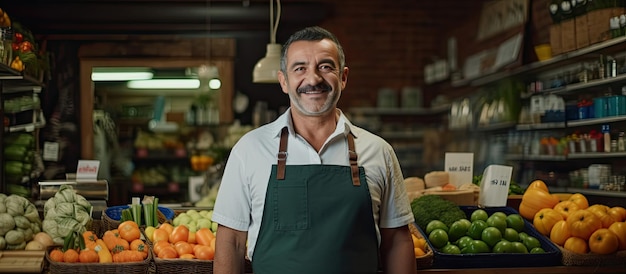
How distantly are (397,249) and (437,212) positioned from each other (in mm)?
1136

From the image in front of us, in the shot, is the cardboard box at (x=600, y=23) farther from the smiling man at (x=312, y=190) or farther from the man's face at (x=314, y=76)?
the man's face at (x=314, y=76)

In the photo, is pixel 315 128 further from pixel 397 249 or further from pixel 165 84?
pixel 165 84

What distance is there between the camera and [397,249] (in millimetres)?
3117

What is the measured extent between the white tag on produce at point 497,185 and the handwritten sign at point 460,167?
29 cm

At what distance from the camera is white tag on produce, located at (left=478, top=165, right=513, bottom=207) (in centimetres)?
461

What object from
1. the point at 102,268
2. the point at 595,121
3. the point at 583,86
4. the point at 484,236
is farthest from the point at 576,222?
the point at 583,86

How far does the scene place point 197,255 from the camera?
12.2ft

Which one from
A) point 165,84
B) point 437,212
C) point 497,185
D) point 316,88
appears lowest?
point 437,212

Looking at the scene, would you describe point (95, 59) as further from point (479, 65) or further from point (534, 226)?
point (534, 226)

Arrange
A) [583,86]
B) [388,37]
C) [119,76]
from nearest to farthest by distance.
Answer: [583,86], [119,76], [388,37]

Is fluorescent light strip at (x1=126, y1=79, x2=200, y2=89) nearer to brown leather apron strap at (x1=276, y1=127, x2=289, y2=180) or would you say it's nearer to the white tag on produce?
the white tag on produce

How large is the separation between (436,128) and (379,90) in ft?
2.86

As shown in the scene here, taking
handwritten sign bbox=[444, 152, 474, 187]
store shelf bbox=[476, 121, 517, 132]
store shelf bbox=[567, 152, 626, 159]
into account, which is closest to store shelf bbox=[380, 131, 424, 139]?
store shelf bbox=[476, 121, 517, 132]

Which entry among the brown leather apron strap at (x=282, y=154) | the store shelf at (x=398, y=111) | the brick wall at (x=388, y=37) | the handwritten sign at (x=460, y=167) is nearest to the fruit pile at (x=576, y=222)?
the handwritten sign at (x=460, y=167)
